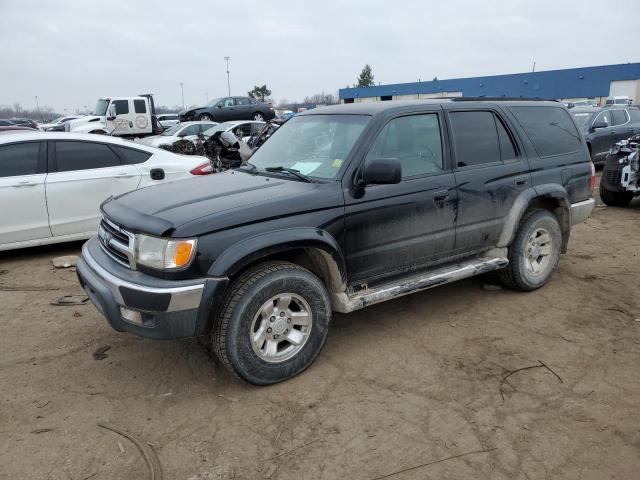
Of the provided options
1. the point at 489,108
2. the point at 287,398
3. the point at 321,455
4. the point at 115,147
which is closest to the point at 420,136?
the point at 489,108

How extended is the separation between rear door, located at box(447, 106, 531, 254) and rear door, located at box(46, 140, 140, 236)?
166 inches

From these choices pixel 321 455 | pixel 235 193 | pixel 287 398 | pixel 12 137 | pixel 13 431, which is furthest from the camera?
pixel 12 137

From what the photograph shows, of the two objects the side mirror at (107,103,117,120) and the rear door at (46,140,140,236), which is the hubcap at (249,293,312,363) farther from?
the side mirror at (107,103,117,120)

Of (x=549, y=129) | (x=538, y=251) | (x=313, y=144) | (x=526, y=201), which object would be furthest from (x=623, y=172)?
(x=313, y=144)

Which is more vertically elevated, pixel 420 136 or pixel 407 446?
pixel 420 136

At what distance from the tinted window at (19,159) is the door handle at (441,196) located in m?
4.76

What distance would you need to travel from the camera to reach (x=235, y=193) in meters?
3.51

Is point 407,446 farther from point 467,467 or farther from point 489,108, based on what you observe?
point 489,108

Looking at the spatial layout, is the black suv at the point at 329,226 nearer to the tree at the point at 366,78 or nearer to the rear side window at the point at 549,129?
the rear side window at the point at 549,129

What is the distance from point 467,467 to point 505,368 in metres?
1.16

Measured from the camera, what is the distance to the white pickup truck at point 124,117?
840 inches

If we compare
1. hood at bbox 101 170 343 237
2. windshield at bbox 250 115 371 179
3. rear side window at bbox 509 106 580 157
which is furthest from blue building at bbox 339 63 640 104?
hood at bbox 101 170 343 237

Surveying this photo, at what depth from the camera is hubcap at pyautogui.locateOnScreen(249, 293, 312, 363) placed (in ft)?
10.9

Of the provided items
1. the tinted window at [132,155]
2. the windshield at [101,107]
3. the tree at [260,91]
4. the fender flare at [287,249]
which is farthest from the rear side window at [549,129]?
the tree at [260,91]
